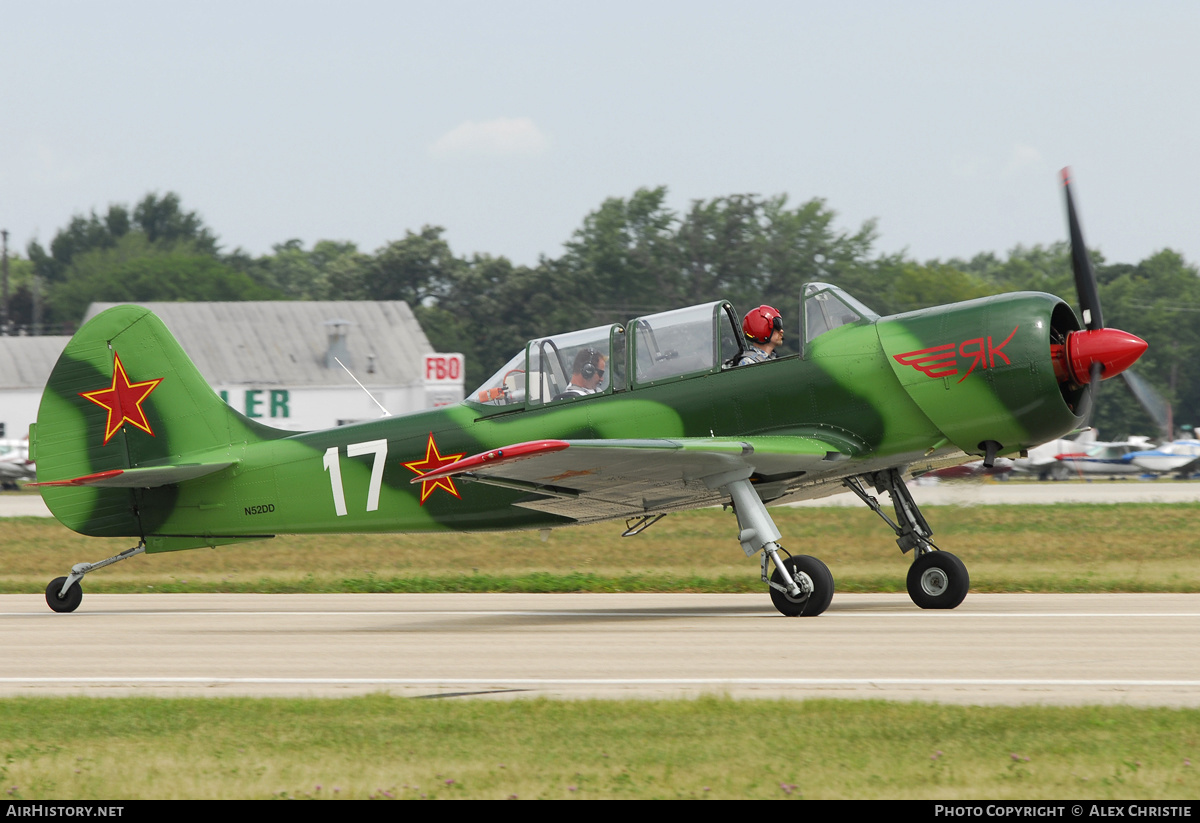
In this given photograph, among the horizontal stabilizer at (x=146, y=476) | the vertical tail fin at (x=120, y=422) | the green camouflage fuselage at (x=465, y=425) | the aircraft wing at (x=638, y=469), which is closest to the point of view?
the aircraft wing at (x=638, y=469)

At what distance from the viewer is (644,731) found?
632 cm

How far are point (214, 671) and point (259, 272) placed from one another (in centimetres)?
13330

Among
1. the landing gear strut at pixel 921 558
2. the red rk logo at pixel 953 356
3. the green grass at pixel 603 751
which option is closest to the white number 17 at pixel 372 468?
the landing gear strut at pixel 921 558

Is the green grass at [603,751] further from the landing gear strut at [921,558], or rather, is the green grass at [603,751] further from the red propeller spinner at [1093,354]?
the landing gear strut at [921,558]

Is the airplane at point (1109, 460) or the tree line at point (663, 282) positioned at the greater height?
the tree line at point (663, 282)

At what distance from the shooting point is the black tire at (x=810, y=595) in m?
11.4

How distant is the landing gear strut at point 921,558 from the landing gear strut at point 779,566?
1.16m

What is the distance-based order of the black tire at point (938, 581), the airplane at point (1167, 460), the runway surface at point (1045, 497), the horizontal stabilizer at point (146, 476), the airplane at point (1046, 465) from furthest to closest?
the airplane at point (1167, 460) < the airplane at point (1046, 465) < the runway surface at point (1045, 497) < the horizontal stabilizer at point (146, 476) < the black tire at point (938, 581)

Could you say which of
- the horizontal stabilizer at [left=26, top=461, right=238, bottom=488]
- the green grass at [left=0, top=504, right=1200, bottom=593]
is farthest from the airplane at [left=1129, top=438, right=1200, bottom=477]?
the horizontal stabilizer at [left=26, top=461, right=238, bottom=488]

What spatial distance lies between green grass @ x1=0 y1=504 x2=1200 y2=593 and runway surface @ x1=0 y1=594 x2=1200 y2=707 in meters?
1.88

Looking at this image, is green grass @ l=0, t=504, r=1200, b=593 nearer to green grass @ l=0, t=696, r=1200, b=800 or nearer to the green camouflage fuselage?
the green camouflage fuselage

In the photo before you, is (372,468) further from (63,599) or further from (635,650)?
(635,650)

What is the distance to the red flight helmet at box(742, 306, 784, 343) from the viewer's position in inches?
476

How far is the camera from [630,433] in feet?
39.6
